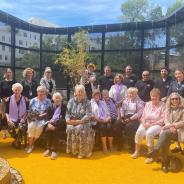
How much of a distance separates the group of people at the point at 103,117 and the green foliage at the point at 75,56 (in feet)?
14.7

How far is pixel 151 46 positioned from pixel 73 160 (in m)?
5.92

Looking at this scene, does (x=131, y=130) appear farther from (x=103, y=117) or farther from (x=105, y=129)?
(x=103, y=117)

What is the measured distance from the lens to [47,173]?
4672 millimetres

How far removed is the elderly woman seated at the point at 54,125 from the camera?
18.8 feet

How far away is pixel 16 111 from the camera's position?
6250 mm

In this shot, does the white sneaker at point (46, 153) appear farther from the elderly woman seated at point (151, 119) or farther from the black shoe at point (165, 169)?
the black shoe at point (165, 169)

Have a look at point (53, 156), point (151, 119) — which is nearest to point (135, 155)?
point (151, 119)

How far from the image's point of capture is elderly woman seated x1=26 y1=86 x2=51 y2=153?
588 centimetres

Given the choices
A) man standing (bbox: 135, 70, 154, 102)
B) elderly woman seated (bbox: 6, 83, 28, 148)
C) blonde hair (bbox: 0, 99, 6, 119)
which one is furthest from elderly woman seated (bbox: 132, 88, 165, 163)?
blonde hair (bbox: 0, 99, 6, 119)

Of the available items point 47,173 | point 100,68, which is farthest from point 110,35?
point 47,173

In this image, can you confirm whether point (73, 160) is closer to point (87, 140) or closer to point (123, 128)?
point (87, 140)

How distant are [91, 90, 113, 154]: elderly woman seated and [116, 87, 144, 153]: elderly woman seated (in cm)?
17

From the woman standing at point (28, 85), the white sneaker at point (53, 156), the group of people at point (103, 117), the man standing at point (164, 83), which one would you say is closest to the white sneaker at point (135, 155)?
the group of people at point (103, 117)

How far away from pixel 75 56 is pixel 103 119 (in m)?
5.37
